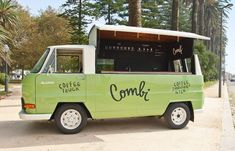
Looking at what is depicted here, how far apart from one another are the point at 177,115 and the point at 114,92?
210cm

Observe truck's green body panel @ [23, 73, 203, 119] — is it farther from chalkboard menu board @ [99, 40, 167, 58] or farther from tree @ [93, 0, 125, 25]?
tree @ [93, 0, 125, 25]

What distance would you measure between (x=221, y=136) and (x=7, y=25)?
18.3 m

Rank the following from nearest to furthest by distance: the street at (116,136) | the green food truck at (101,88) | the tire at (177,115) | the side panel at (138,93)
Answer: the street at (116,136) < the green food truck at (101,88) < the side panel at (138,93) < the tire at (177,115)

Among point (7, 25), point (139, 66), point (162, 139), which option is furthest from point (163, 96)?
point (7, 25)

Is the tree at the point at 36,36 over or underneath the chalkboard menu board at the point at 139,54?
over

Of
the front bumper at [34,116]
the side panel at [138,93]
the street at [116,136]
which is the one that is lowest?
the street at [116,136]

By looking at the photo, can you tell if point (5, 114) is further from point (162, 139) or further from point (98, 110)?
point (162, 139)

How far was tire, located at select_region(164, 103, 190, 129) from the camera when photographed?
9.96 meters

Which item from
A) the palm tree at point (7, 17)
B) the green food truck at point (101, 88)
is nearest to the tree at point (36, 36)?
the palm tree at point (7, 17)

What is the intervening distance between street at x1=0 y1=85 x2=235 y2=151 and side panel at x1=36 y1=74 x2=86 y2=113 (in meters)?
0.84

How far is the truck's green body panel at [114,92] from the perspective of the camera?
8.66 metres

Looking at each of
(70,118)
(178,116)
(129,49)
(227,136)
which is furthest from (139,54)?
(227,136)

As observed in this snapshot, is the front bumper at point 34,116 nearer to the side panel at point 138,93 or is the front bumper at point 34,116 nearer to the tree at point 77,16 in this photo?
the side panel at point 138,93

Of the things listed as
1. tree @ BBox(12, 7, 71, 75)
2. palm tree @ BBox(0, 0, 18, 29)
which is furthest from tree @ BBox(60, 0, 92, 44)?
palm tree @ BBox(0, 0, 18, 29)
